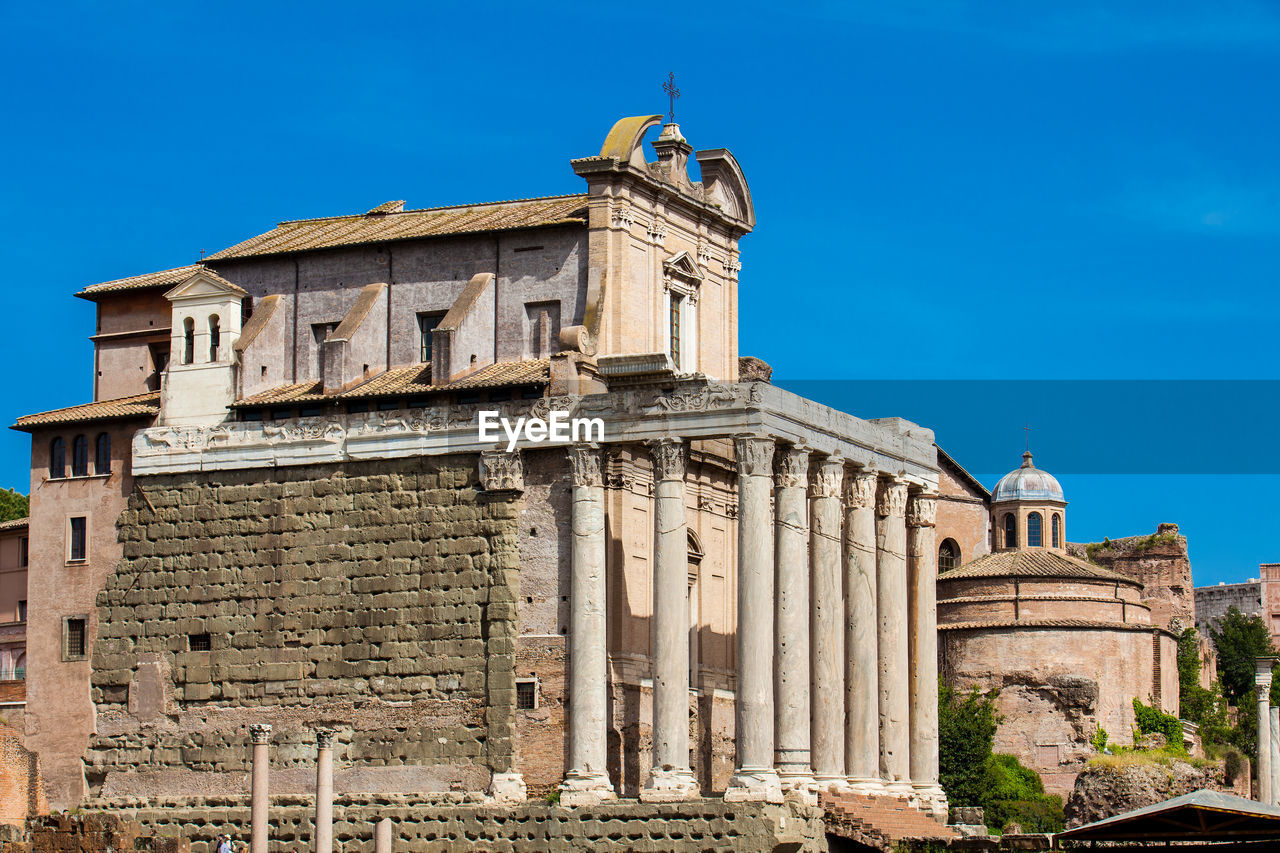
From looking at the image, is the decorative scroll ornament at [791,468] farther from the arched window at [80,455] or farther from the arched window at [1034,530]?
the arched window at [1034,530]

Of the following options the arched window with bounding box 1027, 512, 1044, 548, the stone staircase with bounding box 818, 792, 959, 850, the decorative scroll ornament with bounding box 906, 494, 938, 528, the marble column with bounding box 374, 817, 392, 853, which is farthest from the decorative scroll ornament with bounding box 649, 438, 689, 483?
the arched window with bounding box 1027, 512, 1044, 548

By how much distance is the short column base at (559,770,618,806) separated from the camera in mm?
48969

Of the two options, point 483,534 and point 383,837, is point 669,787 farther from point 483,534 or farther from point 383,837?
point 483,534

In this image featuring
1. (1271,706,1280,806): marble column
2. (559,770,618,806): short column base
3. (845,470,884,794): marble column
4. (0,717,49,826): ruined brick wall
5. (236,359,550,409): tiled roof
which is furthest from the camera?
(1271,706,1280,806): marble column

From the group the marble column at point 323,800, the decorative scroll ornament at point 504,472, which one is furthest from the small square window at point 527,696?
the marble column at point 323,800

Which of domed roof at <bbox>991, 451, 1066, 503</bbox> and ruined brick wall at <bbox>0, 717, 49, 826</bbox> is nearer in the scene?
ruined brick wall at <bbox>0, 717, 49, 826</bbox>

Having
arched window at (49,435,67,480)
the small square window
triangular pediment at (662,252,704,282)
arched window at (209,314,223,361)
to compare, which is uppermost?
triangular pediment at (662,252,704,282)

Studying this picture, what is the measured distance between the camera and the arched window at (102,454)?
5684 cm

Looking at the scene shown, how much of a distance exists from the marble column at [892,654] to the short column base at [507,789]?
9.58m

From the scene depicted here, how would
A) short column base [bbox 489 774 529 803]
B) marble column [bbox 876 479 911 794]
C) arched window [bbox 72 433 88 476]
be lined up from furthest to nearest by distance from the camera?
arched window [bbox 72 433 88 476] < marble column [bbox 876 479 911 794] < short column base [bbox 489 774 529 803]

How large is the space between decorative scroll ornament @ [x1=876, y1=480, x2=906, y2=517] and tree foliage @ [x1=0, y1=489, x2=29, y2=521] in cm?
4709

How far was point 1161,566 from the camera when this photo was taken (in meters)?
92.8

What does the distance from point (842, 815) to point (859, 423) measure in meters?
9.84

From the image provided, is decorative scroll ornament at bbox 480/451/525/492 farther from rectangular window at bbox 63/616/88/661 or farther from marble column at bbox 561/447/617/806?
rectangular window at bbox 63/616/88/661
